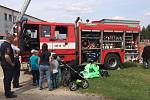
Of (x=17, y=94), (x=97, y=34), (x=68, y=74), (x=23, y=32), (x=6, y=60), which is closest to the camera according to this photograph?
(x=6, y=60)

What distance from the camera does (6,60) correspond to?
1019 cm

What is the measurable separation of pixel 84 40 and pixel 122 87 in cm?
542

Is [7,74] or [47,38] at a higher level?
[47,38]

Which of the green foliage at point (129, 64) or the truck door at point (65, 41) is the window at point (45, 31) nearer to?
the truck door at point (65, 41)

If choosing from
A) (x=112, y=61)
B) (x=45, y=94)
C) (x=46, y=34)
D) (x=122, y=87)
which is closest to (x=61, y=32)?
(x=46, y=34)

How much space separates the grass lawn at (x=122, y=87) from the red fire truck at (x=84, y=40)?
220cm

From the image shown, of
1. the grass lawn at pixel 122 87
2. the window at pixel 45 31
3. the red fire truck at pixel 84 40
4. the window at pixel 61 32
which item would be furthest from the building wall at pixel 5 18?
the grass lawn at pixel 122 87

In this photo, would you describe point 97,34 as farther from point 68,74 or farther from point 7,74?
point 7,74

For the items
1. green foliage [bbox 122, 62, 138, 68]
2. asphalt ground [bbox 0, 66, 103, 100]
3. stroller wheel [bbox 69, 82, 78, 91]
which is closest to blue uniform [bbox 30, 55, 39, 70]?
asphalt ground [bbox 0, 66, 103, 100]

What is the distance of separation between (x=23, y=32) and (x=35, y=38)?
67cm

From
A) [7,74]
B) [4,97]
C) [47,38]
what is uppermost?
[47,38]

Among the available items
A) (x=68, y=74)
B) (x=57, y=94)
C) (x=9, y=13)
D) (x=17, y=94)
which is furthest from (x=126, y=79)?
(x=9, y=13)

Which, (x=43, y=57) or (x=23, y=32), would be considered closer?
(x=43, y=57)

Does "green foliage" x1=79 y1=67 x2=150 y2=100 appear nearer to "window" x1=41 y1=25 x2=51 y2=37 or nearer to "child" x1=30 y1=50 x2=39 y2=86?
"child" x1=30 y1=50 x2=39 y2=86
